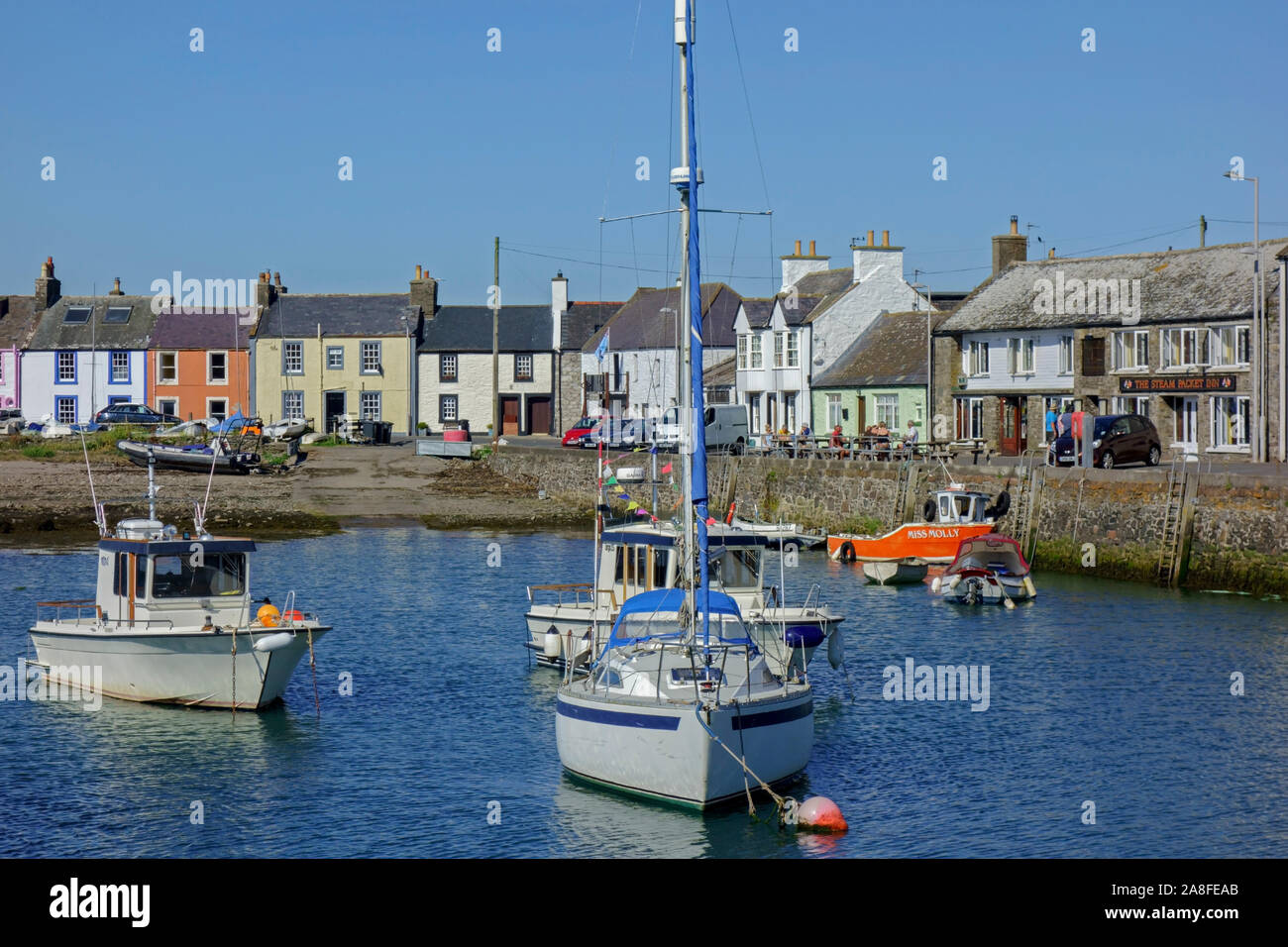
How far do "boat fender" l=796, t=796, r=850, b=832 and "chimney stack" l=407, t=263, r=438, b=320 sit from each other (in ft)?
230

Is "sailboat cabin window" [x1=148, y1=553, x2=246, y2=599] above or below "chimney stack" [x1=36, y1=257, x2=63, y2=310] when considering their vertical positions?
below

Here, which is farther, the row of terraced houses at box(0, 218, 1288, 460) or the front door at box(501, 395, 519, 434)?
the front door at box(501, 395, 519, 434)

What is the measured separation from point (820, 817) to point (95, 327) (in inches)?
2890

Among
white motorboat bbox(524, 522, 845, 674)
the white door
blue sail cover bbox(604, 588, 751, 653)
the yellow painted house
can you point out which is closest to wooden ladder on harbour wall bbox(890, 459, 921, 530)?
the white door

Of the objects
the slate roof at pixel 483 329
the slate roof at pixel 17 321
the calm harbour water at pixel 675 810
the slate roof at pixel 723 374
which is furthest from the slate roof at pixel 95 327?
the calm harbour water at pixel 675 810

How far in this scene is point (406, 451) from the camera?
68.4 metres

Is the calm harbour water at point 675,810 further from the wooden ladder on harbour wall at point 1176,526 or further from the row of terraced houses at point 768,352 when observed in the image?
the row of terraced houses at point 768,352

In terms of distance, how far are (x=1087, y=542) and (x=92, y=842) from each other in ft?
98.6

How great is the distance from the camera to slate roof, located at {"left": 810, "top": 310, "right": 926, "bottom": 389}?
209 ft

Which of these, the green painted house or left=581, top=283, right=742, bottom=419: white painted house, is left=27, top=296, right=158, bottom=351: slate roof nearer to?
left=581, top=283, right=742, bottom=419: white painted house

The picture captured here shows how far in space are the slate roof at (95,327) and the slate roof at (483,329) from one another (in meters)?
15.7

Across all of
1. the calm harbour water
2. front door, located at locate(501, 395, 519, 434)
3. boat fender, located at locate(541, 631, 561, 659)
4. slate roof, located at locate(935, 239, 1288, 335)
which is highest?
slate roof, located at locate(935, 239, 1288, 335)

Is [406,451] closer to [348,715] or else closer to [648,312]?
[648,312]

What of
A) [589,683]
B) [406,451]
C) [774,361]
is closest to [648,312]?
[774,361]
